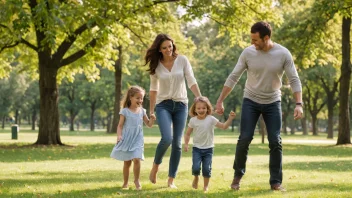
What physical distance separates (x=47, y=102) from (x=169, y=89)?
15.9 m

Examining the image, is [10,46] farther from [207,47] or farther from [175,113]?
[207,47]

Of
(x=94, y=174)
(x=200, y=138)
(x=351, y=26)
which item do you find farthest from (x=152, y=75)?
(x=351, y=26)

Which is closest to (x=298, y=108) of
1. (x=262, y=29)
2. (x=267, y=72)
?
(x=267, y=72)

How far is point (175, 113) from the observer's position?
905 cm

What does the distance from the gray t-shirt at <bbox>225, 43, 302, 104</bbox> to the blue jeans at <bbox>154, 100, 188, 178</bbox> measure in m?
0.93

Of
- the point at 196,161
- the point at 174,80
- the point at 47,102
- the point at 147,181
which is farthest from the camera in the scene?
the point at 47,102

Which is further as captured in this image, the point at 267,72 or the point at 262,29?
the point at 267,72

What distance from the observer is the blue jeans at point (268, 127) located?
8641 mm

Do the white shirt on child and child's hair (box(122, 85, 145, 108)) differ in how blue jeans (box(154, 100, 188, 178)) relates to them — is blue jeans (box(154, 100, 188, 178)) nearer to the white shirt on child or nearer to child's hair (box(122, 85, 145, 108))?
the white shirt on child

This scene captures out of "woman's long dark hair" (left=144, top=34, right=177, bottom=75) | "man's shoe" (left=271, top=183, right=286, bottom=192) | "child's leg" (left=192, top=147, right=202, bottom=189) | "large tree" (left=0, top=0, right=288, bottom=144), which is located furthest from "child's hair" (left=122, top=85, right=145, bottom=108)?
"large tree" (left=0, top=0, right=288, bottom=144)

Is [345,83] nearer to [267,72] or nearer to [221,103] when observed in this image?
[267,72]

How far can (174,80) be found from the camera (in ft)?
29.3

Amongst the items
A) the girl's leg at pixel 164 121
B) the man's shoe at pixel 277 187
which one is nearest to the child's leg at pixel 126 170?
the girl's leg at pixel 164 121

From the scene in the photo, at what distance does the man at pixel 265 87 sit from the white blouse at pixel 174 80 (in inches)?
27.1
